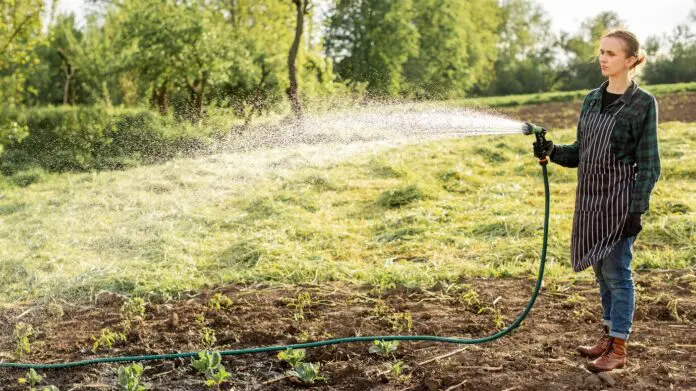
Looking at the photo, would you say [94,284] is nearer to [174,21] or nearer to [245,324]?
[245,324]

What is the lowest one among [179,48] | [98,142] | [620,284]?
[98,142]

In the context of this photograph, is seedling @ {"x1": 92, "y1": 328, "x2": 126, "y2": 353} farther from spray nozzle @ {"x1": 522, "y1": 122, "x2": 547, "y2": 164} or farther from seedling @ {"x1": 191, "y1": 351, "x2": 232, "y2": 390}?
spray nozzle @ {"x1": 522, "y1": 122, "x2": 547, "y2": 164}

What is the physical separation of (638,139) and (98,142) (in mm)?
12076

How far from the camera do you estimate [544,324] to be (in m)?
3.91

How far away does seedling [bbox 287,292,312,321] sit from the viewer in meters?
4.24

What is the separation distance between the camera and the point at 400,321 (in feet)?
13.3

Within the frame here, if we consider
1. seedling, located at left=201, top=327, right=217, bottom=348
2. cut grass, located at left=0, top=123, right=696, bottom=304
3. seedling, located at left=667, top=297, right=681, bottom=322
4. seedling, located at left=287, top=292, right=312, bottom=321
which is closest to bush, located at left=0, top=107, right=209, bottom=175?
cut grass, located at left=0, top=123, right=696, bottom=304

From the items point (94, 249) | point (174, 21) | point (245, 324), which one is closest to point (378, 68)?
point (174, 21)

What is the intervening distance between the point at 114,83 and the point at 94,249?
654 inches

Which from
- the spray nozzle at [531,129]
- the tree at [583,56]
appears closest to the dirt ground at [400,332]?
the spray nozzle at [531,129]

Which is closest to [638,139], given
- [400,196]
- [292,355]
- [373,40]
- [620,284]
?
[620,284]

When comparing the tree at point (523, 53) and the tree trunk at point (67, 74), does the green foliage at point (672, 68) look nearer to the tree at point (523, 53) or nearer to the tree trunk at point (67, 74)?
the tree at point (523, 53)

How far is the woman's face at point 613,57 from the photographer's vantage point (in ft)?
10.2

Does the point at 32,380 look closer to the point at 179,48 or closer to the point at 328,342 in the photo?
the point at 328,342
